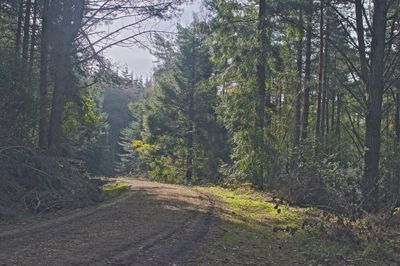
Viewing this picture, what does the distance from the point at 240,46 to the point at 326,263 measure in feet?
45.4

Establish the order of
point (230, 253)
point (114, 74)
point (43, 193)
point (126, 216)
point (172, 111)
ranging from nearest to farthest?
1. point (230, 253)
2. point (126, 216)
3. point (43, 193)
4. point (114, 74)
5. point (172, 111)

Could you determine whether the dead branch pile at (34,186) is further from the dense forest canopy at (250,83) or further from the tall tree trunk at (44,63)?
the tall tree trunk at (44,63)

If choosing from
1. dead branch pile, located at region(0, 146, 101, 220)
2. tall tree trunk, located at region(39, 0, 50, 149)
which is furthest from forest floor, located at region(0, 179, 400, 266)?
tall tree trunk, located at region(39, 0, 50, 149)

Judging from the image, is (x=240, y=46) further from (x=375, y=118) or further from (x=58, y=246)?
(x=58, y=246)

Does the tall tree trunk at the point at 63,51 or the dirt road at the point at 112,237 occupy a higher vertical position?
the tall tree trunk at the point at 63,51

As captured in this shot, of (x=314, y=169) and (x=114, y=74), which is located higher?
(x=114, y=74)

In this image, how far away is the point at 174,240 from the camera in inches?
318

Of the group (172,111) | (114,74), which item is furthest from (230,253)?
(172,111)

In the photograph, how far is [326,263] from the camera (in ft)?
24.9

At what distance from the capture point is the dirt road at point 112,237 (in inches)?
260

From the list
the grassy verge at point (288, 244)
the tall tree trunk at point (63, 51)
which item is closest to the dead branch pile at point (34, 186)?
the grassy verge at point (288, 244)

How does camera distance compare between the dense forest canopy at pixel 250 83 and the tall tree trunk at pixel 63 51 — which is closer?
the dense forest canopy at pixel 250 83

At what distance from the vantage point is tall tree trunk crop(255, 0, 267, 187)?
757 inches

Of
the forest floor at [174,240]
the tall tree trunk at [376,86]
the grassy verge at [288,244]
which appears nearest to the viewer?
the forest floor at [174,240]
